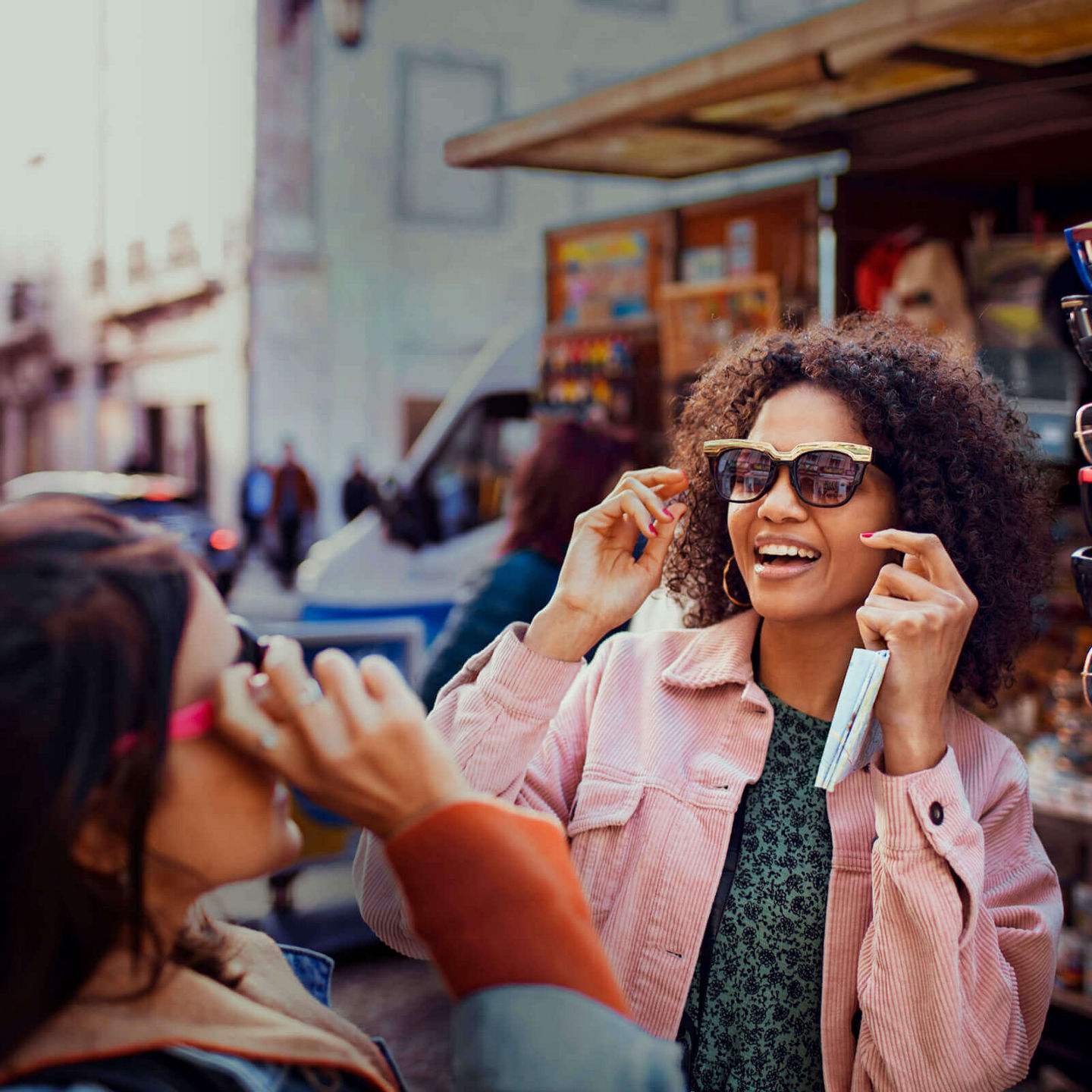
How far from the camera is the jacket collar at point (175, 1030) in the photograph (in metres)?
0.84

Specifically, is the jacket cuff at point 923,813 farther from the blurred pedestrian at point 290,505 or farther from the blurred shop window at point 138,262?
the blurred shop window at point 138,262

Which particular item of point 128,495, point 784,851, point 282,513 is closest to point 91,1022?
point 784,851

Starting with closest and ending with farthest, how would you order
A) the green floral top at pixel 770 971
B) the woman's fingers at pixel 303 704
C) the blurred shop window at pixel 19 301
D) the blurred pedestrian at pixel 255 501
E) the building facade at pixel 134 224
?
1. the woman's fingers at pixel 303 704
2. the green floral top at pixel 770 971
3. the building facade at pixel 134 224
4. the blurred pedestrian at pixel 255 501
5. the blurred shop window at pixel 19 301

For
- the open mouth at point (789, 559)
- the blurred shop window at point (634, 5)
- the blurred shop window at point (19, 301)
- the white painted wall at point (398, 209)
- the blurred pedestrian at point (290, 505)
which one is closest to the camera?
the open mouth at point (789, 559)

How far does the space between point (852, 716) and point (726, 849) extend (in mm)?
317

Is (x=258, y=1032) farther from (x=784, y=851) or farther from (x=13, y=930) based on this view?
(x=784, y=851)

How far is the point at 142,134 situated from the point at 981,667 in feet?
40.9

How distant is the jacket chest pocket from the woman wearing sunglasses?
→ 58 cm

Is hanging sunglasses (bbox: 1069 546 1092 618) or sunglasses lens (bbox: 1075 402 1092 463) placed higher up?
sunglasses lens (bbox: 1075 402 1092 463)

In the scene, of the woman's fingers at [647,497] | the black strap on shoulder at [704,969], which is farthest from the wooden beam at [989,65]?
the black strap on shoulder at [704,969]

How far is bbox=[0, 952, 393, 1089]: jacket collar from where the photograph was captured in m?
0.84

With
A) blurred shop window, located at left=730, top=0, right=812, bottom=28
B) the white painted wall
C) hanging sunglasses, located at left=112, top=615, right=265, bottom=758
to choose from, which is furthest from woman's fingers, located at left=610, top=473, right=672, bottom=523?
blurred shop window, located at left=730, top=0, right=812, bottom=28

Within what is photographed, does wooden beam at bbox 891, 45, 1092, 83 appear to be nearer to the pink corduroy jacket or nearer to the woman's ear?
the pink corduroy jacket

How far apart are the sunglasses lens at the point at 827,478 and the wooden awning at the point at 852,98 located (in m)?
1.72
